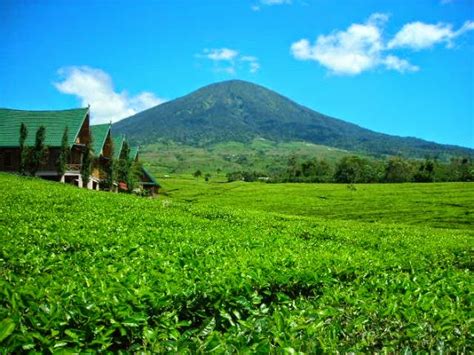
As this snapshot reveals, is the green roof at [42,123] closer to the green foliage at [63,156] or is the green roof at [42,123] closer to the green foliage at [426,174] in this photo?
the green foliage at [63,156]

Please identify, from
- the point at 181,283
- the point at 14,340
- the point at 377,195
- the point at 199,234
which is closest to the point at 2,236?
the point at 199,234

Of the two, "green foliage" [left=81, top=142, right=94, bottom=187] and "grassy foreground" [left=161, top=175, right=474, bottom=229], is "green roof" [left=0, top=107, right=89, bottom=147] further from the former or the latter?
"grassy foreground" [left=161, top=175, right=474, bottom=229]

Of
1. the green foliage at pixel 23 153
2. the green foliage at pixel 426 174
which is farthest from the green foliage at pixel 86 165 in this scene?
the green foliage at pixel 426 174

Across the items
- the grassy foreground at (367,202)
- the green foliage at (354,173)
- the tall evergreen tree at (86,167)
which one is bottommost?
the grassy foreground at (367,202)

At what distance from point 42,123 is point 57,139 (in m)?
4.04

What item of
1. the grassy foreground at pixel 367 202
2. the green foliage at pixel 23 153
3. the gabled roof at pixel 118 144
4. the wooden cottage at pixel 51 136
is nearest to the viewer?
the green foliage at pixel 23 153

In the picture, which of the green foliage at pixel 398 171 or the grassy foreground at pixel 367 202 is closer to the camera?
the grassy foreground at pixel 367 202

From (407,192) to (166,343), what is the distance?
78153mm

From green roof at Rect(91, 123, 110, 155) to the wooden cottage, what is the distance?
3164 mm

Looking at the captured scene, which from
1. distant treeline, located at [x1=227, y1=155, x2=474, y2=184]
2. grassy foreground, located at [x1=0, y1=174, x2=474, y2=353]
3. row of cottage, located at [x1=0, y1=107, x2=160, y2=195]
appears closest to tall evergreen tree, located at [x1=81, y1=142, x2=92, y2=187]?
row of cottage, located at [x1=0, y1=107, x2=160, y2=195]

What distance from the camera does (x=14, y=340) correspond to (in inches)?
157

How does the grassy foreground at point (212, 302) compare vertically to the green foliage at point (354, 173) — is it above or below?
below

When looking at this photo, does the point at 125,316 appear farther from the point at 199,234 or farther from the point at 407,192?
the point at 407,192

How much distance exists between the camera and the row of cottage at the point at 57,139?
5409 cm
